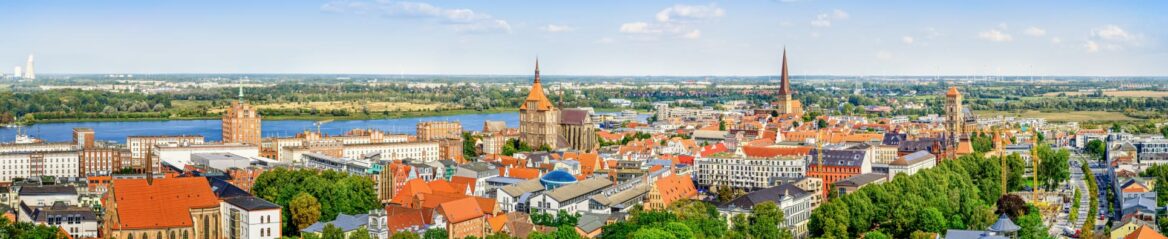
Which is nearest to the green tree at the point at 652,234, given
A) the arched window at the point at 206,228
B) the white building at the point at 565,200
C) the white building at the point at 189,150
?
the white building at the point at 565,200

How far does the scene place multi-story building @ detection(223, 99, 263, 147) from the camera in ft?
178

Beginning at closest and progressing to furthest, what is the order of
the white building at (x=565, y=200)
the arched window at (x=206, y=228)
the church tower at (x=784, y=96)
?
the arched window at (x=206, y=228) < the white building at (x=565, y=200) < the church tower at (x=784, y=96)

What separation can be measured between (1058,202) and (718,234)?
16442 millimetres

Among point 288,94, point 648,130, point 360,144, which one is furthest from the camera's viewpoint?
point 288,94

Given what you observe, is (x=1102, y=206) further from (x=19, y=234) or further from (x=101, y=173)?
(x=101, y=173)

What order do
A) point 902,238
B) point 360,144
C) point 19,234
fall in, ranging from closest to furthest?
point 19,234, point 902,238, point 360,144

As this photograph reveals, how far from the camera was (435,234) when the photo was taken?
2641cm

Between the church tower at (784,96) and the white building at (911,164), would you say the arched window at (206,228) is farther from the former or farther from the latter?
the church tower at (784,96)

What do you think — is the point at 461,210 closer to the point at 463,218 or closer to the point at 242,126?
the point at 463,218

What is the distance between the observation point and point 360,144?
51.7 metres

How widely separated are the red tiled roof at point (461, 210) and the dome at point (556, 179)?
5506 millimetres

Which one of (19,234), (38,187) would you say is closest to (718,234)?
(19,234)

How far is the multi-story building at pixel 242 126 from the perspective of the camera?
5416 cm

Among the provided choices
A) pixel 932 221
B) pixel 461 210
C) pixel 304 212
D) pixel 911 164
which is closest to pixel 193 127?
pixel 304 212
